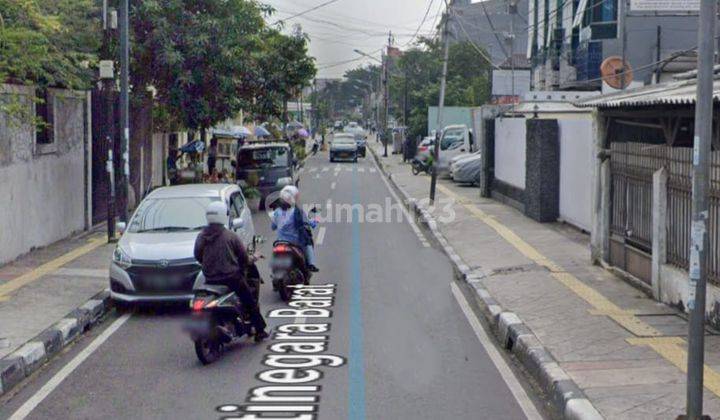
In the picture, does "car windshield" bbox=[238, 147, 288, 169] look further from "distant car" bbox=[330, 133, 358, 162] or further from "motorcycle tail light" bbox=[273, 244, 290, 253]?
"distant car" bbox=[330, 133, 358, 162]

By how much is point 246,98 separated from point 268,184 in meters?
4.41

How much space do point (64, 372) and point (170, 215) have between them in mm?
4600

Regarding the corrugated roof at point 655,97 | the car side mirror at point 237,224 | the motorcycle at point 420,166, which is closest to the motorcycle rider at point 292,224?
the car side mirror at point 237,224

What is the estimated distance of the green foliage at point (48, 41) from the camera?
13.5 metres

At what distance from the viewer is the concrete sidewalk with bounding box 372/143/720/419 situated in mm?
8820

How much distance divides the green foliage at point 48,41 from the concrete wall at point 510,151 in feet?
39.0

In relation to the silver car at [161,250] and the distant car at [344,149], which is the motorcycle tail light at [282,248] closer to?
the silver car at [161,250]

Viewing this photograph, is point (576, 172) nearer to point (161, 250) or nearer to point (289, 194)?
point (289, 194)

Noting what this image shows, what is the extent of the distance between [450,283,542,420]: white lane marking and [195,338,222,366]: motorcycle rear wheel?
3.03 metres

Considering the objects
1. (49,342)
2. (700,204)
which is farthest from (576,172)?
(700,204)

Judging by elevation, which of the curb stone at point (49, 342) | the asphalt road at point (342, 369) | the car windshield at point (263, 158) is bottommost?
the asphalt road at point (342, 369)

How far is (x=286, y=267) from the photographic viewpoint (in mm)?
14055

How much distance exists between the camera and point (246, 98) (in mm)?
32219

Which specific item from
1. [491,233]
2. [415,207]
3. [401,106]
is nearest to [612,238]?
[491,233]
